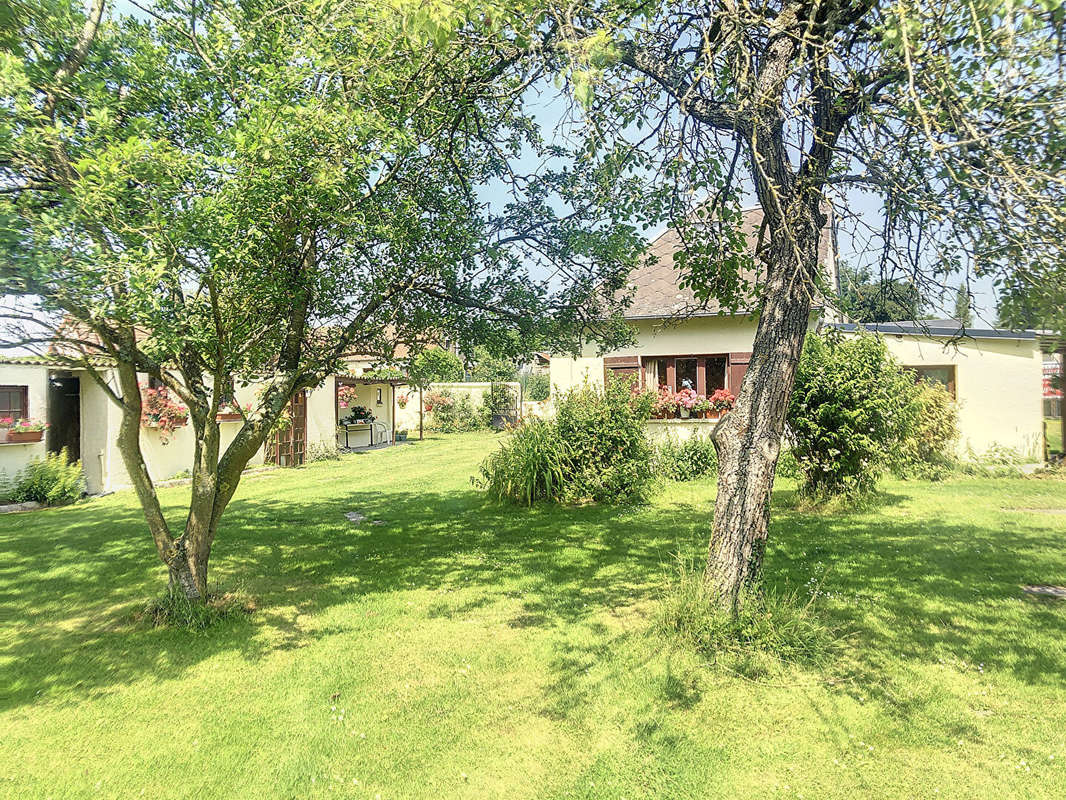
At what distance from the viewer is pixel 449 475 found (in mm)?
14023

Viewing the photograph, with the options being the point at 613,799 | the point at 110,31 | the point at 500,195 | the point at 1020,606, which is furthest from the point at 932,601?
the point at 110,31

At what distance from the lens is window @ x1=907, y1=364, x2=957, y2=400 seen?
12977 millimetres

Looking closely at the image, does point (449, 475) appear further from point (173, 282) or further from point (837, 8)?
point (837, 8)

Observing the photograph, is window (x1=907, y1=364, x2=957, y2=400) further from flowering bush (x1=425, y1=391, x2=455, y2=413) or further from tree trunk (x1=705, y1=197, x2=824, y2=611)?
flowering bush (x1=425, y1=391, x2=455, y2=413)

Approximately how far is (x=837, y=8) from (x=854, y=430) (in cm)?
606

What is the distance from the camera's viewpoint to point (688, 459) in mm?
12523

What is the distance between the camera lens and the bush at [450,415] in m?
27.9

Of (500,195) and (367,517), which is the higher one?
(500,195)

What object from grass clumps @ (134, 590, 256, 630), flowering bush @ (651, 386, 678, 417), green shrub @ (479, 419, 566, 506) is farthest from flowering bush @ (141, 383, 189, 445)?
flowering bush @ (651, 386, 678, 417)

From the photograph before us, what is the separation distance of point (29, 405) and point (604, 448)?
9992mm

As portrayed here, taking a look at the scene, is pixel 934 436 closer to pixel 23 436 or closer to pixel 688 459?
pixel 688 459

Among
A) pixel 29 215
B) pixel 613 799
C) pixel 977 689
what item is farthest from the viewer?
pixel 977 689

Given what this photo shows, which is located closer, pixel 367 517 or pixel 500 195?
pixel 500 195

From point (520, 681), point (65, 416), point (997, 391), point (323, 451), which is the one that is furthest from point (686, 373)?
point (65, 416)
